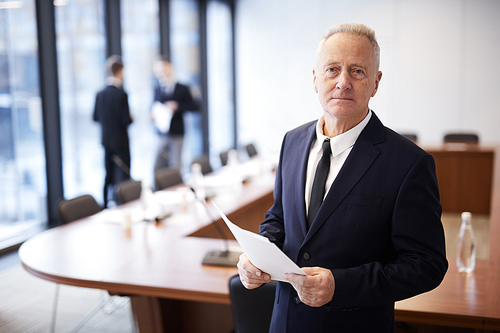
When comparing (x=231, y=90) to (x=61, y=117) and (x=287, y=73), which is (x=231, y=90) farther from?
(x=61, y=117)

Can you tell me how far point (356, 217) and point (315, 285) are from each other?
0.78 ft

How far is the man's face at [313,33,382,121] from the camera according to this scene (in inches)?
54.7

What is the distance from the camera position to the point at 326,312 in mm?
1473

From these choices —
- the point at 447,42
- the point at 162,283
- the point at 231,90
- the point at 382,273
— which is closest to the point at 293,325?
the point at 382,273

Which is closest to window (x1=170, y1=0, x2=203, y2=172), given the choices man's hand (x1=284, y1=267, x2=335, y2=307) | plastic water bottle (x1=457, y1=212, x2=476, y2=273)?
plastic water bottle (x1=457, y1=212, x2=476, y2=273)

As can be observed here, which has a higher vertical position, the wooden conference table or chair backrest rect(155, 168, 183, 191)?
chair backrest rect(155, 168, 183, 191)

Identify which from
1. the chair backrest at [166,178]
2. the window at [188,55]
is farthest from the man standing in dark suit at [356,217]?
the window at [188,55]

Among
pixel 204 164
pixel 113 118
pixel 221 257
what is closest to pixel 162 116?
pixel 113 118

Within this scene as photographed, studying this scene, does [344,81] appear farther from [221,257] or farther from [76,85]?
[76,85]

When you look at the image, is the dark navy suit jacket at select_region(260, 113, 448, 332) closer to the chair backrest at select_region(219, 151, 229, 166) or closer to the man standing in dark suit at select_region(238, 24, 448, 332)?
the man standing in dark suit at select_region(238, 24, 448, 332)

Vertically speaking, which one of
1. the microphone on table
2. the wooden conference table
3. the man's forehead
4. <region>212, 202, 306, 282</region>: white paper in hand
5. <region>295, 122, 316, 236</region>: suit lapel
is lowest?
the wooden conference table

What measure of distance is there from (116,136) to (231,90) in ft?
16.9

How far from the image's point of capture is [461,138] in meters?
7.44

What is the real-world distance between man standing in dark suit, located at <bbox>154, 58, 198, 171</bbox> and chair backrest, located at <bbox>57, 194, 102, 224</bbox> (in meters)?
2.91
